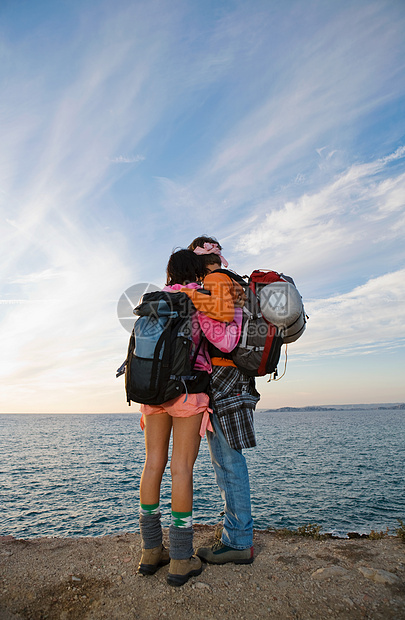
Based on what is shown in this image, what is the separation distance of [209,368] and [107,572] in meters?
2.13

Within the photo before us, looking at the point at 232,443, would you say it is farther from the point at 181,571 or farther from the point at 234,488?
the point at 181,571

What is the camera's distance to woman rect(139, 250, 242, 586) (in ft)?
9.76

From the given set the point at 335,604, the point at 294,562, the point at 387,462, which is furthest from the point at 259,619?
the point at 387,462

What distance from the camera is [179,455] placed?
3037 millimetres

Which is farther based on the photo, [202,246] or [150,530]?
[202,246]

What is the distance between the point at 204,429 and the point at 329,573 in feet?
5.58

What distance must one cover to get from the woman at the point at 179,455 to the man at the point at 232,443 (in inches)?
7.0

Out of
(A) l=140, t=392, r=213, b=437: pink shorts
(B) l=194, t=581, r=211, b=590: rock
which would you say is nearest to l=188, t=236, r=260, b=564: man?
(A) l=140, t=392, r=213, b=437: pink shorts

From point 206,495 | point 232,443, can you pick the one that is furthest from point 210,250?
point 206,495

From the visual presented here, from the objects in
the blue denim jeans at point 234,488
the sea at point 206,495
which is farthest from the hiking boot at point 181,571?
the sea at point 206,495

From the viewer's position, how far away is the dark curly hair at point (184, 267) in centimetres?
338

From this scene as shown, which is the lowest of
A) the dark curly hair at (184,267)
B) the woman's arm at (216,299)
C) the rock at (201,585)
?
the rock at (201,585)

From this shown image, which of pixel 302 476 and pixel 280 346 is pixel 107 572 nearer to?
pixel 280 346

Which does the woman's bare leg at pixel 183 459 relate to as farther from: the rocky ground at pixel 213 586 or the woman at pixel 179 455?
the rocky ground at pixel 213 586
